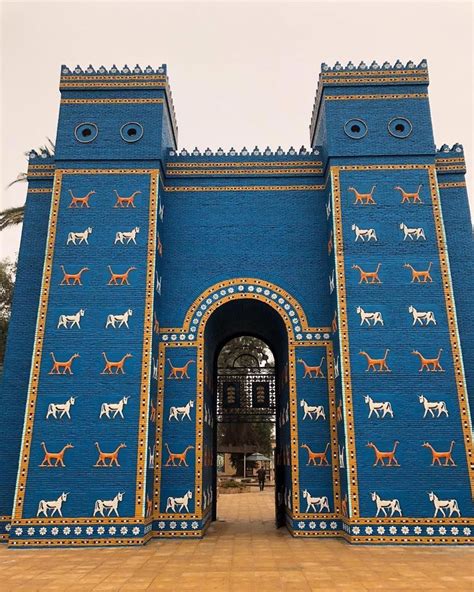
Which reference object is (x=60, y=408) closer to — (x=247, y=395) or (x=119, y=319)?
(x=119, y=319)

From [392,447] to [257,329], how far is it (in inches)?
221

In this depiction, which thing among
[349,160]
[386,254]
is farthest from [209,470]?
[349,160]

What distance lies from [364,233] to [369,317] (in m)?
2.08

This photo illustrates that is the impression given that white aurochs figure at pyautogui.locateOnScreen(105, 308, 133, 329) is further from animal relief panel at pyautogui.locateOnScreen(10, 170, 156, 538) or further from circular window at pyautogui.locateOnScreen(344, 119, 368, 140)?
circular window at pyautogui.locateOnScreen(344, 119, 368, 140)

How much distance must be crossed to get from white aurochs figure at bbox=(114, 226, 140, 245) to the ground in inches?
266

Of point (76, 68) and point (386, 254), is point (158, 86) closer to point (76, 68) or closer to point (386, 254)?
point (76, 68)

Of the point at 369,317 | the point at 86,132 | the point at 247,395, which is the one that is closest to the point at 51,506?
the point at 247,395

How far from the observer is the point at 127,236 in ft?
40.3

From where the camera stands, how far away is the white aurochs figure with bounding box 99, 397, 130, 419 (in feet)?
36.3

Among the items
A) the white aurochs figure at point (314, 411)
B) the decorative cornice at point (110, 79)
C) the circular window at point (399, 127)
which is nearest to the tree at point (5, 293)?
the decorative cornice at point (110, 79)

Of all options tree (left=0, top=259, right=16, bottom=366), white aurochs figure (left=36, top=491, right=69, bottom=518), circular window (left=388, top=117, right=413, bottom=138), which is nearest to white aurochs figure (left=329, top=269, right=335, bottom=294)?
circular window (left=388, top=117, right=413, bottom=138)

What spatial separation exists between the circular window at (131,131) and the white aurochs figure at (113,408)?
663 cm

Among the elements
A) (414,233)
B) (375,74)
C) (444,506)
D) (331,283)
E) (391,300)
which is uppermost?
(375,74)

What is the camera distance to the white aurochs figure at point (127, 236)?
12.2 meters
